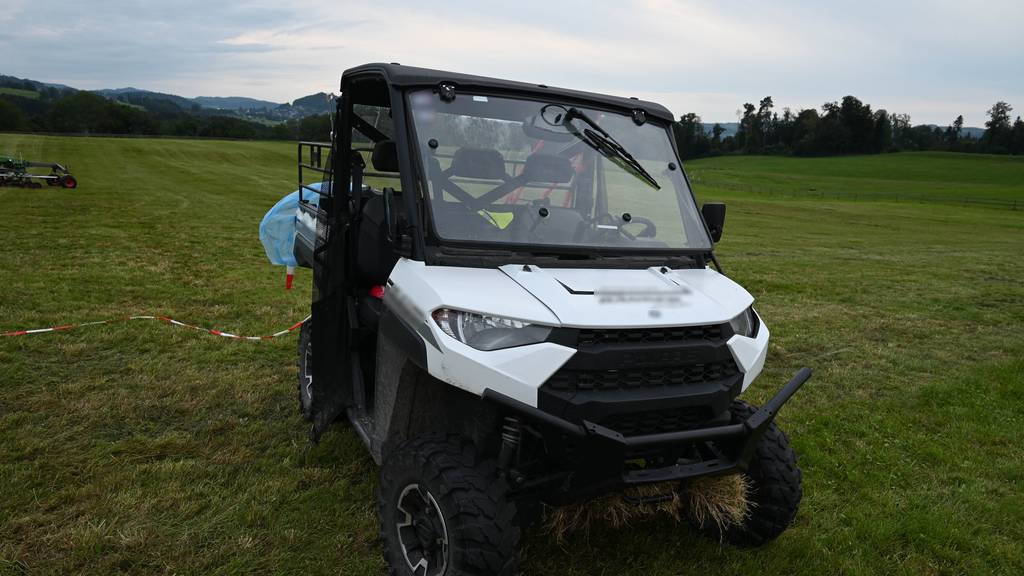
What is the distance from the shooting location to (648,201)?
370 centimetres

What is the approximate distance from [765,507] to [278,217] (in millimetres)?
4563

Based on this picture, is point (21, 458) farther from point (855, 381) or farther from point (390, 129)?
point (855, 381)

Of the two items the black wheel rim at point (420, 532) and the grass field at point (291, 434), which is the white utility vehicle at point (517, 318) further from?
Answer: the grass field at point (291, 434)

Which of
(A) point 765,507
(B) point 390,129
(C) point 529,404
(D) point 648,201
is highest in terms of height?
(B) point 390,129

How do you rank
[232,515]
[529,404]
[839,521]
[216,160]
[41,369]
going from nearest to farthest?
[529,404], [232,515], [839,521], [41,369], [216,160]

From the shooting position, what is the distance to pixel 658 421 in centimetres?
283

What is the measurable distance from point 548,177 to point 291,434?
8.87ft

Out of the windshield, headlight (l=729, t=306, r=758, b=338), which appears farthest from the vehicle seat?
headlight (l=729, t=306, r=758, b=338)

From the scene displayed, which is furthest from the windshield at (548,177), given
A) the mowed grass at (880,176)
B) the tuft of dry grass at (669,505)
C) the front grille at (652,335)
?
the mowed grass at (880,176)

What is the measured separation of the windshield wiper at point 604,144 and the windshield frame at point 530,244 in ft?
0.31

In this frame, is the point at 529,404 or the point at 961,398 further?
the point at 961,398

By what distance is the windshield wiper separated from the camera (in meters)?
3.60

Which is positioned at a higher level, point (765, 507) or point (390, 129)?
point (390, 129)

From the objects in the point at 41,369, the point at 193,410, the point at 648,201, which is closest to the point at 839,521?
the point at 648,201
